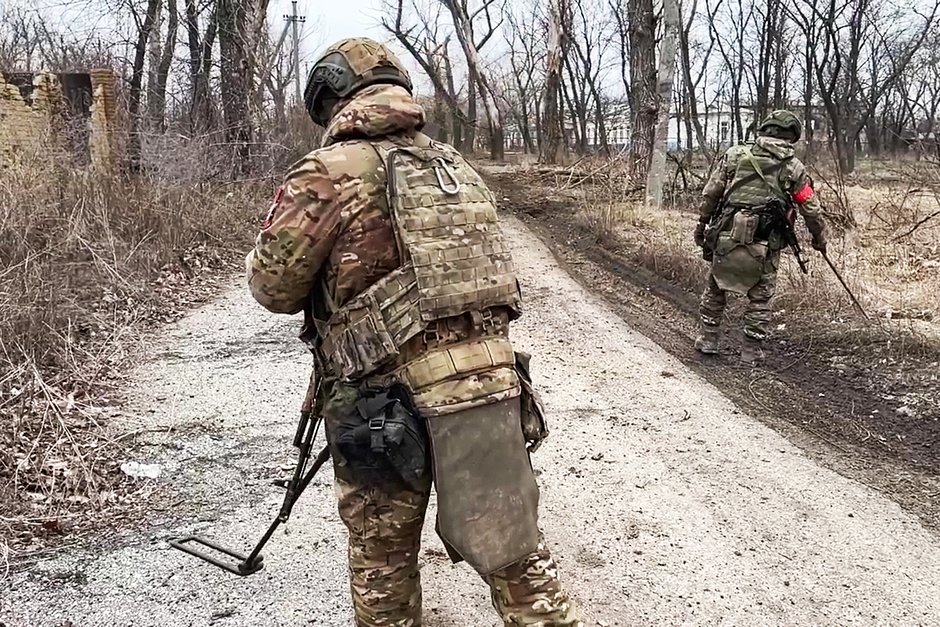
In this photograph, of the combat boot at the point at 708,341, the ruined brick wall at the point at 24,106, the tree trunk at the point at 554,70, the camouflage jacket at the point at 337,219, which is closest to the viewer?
the camouflage jacket at the point at 337,219

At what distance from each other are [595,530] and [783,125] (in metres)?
4.13

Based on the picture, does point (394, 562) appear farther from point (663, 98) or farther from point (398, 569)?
point (663, 98)

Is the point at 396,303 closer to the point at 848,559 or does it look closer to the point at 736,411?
the point at 848,559

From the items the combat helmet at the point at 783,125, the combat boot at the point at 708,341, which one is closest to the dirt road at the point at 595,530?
the combat boot at the point at 708,341

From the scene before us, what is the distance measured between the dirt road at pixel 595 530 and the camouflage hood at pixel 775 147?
6.44ft

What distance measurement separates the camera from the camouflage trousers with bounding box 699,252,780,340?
20.8ft

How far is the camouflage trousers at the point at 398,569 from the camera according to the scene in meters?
2.28

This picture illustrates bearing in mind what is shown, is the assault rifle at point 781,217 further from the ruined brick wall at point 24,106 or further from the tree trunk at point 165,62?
the tree trunk at point 165,62

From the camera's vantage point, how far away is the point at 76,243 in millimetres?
6949

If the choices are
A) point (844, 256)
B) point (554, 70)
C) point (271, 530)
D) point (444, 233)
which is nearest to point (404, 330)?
point (444, 233)

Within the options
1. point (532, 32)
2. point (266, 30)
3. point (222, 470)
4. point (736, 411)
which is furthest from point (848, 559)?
point (532, 32)

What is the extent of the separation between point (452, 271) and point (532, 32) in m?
46.9

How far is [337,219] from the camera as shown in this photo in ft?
7.08

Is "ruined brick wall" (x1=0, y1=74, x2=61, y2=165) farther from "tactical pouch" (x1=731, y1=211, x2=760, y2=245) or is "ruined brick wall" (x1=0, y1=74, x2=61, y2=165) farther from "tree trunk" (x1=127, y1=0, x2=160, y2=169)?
"tactical pouch" (x1=731, y1=211, x2=760, y2=245)
